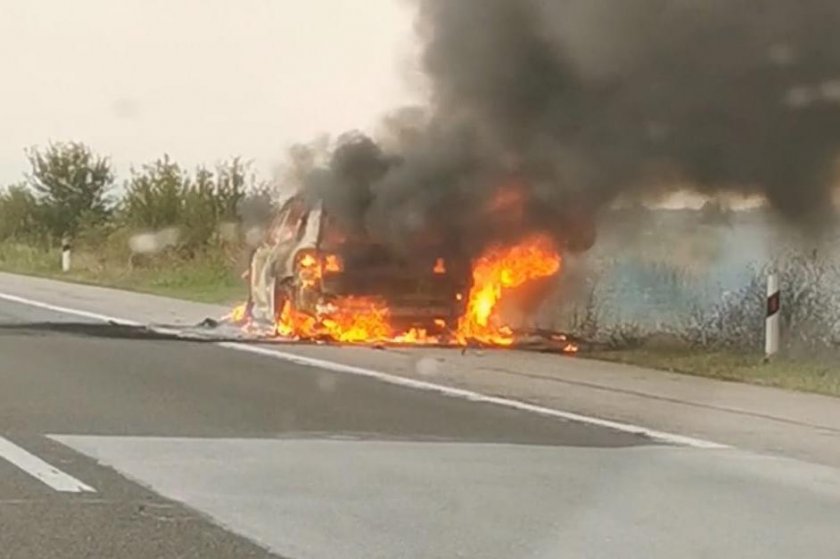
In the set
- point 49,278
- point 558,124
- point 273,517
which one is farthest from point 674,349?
point 49,278

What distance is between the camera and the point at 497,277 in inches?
677

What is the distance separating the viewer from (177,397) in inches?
468

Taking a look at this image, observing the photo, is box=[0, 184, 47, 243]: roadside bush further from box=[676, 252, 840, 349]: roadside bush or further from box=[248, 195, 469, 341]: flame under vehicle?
box=[676, 252, 840, 349]: roadside bush

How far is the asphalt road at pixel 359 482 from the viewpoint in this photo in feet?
22.7

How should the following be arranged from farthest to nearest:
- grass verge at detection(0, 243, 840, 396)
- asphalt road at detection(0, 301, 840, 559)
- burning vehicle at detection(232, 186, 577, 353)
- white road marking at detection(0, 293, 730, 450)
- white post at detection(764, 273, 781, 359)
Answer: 1. burning vehicle at detection(232, 186, 577, 353)
2. white post at detection(764, 273, 781, 359)
3. grass verge at detection(0, 243, 840, 396)
4. white road marking at detection(0, 293, 730, 450)
5. asphalt road at detection(0, 301, 840, 559)

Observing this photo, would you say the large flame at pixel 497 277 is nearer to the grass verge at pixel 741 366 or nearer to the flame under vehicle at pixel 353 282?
the flame under vehicle at pixel 353 282

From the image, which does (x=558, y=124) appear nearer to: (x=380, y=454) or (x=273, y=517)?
(x=380, y=454)

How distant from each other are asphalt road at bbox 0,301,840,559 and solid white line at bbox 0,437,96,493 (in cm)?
2

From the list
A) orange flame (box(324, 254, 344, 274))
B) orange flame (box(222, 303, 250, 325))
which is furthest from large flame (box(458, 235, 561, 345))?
orange flame (box(222, 303, 250, 325))

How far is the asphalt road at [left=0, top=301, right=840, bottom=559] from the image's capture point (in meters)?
6.91

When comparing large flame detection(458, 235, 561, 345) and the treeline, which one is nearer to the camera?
large flame detection(458, 235, 561, 345)

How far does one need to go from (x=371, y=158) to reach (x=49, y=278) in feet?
55.9

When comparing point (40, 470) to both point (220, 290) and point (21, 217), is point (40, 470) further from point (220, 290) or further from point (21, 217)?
point (21, 217)

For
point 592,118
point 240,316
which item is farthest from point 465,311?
point 240,316
